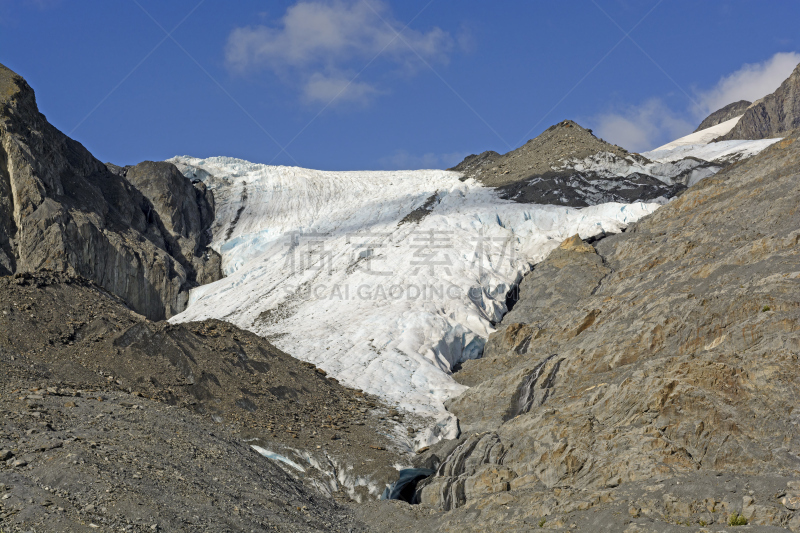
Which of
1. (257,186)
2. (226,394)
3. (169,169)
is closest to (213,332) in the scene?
(226,394)

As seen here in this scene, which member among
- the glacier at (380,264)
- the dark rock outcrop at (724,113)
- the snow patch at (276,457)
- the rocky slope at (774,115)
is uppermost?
the dark rock outcrop at (724,113)

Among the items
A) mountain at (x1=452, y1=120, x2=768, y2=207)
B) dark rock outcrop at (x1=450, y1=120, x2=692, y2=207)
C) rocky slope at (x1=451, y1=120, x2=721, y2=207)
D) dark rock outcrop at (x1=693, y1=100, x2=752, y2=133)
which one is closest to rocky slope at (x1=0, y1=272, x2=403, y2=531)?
dark rock outcrop at (x1=450, y1=120, x2=692, y2=207)

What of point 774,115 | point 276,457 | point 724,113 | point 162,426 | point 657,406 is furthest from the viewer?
point 724,113

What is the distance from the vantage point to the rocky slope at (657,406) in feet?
52.3

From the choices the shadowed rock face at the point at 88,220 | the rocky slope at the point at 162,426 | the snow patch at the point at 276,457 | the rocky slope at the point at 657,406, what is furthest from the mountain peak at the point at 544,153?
the snow patch at the point at 276,457

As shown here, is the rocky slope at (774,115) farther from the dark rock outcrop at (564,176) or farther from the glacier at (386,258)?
the dark rock outcrop at (564,176)

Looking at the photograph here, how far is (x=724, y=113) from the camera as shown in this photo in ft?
511

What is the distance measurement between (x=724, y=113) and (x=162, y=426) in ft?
532

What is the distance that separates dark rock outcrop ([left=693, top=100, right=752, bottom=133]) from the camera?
152m

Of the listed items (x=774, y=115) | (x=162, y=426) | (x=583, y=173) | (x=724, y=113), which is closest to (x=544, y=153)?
(x=583, y=173)

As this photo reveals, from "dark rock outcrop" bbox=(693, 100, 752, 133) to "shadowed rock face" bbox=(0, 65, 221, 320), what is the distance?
127 metres

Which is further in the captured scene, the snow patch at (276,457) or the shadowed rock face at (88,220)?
the shadowed rock face at (88,220)

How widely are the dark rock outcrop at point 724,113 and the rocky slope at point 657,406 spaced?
129 metres

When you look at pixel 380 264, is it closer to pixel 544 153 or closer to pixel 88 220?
pixel 88 220
